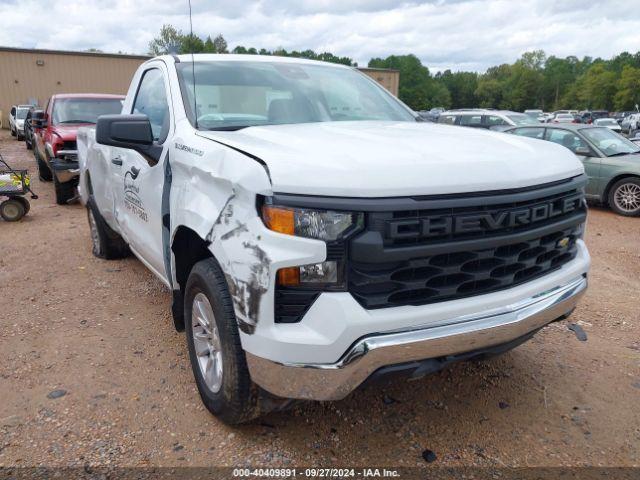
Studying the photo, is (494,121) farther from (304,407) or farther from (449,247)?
(449,247)

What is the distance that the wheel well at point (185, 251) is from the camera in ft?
9.07

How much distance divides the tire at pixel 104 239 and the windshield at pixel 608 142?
314 inches

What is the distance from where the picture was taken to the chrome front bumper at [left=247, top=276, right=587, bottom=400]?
6.88 feet

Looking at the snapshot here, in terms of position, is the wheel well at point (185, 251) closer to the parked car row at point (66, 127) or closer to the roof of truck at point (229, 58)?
the roof of truck at point (229, 58)

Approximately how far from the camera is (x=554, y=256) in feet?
8.94

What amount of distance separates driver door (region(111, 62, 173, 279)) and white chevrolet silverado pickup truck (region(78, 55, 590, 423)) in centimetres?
21

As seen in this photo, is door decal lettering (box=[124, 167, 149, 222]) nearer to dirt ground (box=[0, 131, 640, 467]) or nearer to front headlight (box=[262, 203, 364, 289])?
dirt ground (box=[0, 131, 640, 467])

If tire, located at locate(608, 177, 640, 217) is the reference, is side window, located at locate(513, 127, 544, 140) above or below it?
above

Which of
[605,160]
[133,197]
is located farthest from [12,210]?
[605,160]

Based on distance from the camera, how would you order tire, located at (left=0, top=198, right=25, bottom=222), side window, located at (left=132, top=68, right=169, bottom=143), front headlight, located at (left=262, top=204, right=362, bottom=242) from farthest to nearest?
1. tire, located at (left=0, top=198, right=25, bottom=222)
2. side window, located at (left=132, top=68, right=169, bottom=143)
3. front headlight, located at (left=262, top=204, right=362, bottom=242)

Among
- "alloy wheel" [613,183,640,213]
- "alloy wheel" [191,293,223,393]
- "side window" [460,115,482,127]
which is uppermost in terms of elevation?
"side window" [460,115,482,127]

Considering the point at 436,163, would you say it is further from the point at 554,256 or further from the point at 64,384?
the point at 64,384

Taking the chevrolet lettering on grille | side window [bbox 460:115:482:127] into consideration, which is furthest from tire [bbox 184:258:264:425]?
side window [bbox 460:115:482:127]

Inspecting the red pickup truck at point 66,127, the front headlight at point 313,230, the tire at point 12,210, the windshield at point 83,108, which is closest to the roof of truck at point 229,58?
the front headlight at point 313,230
